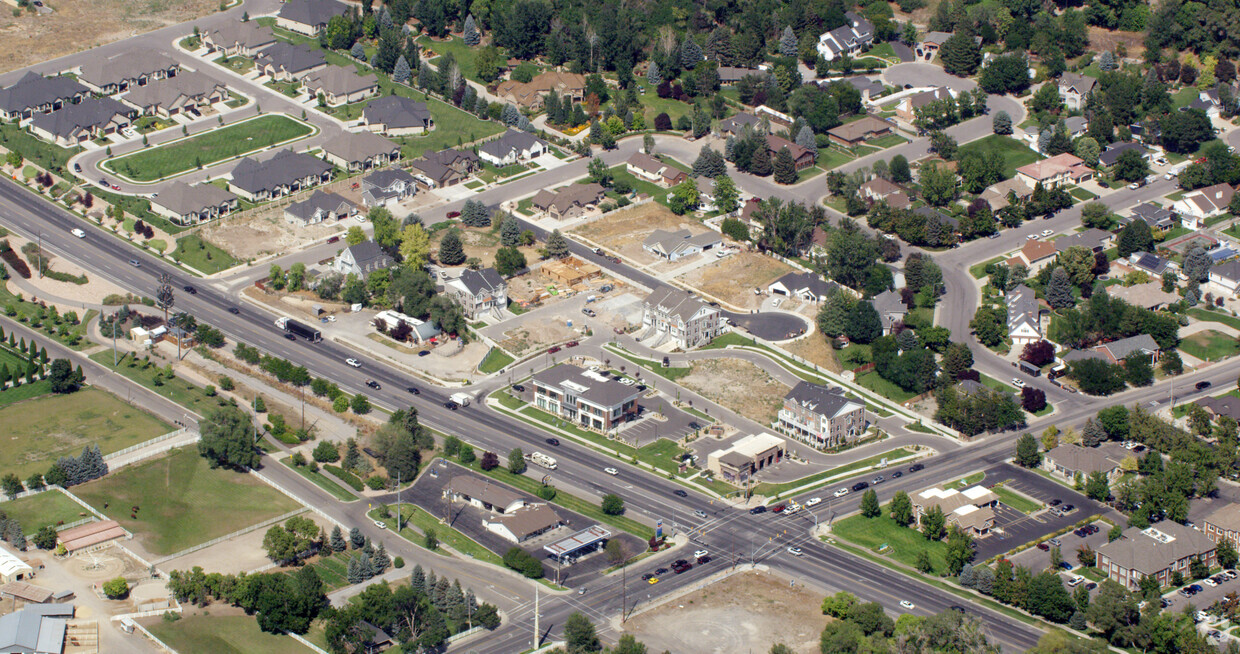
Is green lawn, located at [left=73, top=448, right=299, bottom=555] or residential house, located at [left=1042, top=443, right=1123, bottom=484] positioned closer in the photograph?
green lawn, located at [left=73, top=448, right=299, bottom=555]

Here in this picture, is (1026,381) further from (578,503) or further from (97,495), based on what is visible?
(97,495)

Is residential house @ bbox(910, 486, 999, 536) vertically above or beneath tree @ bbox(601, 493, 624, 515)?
above

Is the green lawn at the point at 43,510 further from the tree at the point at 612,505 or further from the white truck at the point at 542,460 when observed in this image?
the tree at the point at 612,505

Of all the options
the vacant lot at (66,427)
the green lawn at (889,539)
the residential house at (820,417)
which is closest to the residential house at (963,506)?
the green lawn at (889,539)

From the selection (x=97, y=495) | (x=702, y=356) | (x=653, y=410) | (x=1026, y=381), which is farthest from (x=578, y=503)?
(x=1026, y=381)

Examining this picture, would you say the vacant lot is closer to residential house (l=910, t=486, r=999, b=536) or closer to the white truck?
the white truck

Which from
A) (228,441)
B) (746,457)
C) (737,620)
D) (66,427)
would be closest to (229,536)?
(228,441)

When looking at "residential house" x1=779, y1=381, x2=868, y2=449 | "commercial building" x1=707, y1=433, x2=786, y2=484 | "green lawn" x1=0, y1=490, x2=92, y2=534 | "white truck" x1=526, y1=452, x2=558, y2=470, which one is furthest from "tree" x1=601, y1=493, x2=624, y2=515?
"green lawn" x1=0, y1=490, x2=92, y2=534
